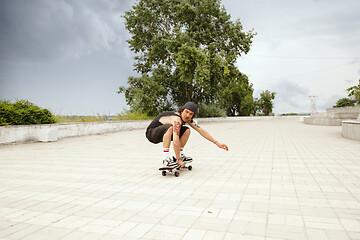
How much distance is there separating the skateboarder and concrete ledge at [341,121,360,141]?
9438mm

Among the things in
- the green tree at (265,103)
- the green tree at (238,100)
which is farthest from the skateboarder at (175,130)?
the green tree at (265,103)

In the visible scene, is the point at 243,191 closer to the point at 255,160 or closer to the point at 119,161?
the point at 255,160

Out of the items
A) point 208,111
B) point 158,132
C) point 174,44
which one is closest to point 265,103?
point 208,111

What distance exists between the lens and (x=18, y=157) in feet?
26.4

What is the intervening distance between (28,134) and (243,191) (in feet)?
35.1

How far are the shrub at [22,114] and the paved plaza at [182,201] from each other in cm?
537

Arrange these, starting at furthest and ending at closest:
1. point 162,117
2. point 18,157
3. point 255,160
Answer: point 18,157
point 255,160
point 162,117

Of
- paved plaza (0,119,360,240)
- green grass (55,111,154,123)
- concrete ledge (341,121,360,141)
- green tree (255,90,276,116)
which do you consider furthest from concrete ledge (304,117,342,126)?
green tree (255,90,276,116)

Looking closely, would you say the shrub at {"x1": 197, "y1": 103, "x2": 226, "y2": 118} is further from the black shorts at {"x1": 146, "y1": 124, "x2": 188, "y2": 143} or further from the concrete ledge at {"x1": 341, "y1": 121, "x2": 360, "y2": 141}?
the black shorts at {"x1": 146, "y1": 124, "x2": 188, "y2": 143}

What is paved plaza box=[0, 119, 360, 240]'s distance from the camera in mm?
2898

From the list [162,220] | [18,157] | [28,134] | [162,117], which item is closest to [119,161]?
[162,117]

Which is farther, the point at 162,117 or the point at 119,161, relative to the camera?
the point at 119,161

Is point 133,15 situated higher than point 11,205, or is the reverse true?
point 133,15

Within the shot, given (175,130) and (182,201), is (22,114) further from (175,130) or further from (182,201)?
(182,201)
